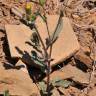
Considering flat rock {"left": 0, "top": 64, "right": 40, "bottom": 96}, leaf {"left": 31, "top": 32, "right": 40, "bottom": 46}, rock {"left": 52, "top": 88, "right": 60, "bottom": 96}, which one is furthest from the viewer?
leaf {"left": 31, "top": 32, "right": 40, "bottom": 46}

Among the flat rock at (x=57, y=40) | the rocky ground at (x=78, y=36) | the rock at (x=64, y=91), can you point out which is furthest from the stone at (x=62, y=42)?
the rock at (x=64, y=91)

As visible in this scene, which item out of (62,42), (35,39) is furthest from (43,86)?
(62,42)

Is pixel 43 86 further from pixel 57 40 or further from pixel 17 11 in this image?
pixel 17 11

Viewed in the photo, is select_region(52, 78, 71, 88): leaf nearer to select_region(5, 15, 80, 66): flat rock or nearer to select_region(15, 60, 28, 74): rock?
select_region(5, 15, 80, 66): flat rock

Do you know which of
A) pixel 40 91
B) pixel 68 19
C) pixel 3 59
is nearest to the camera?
pixel 40 91

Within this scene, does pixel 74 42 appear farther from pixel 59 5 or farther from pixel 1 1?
pixel 1 1

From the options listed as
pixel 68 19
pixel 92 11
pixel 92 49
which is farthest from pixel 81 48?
pixel 92 11

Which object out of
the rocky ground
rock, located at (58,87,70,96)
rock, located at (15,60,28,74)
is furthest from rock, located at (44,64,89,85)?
rock, located at (15,60,28,74)
